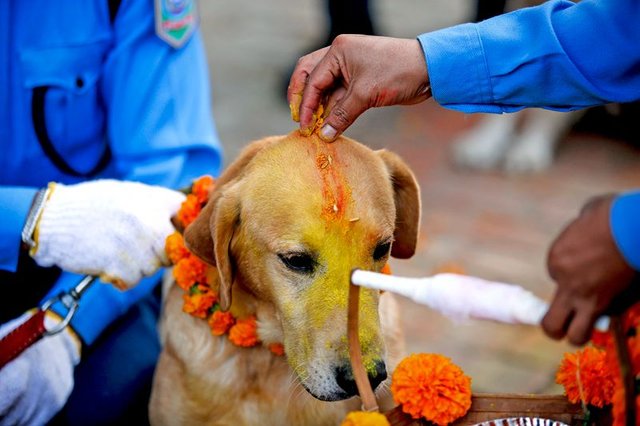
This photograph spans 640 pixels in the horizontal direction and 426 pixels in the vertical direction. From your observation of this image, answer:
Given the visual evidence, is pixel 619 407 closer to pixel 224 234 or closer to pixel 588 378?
pixel 588 378

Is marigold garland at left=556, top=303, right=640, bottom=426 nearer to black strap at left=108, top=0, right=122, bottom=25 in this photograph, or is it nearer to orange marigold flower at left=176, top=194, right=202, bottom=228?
orange marigold flower at left=176, top=194, right=202, bottom=228

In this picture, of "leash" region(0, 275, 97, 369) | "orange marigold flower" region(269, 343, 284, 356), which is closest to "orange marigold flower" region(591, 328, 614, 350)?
"orange marigold flower" region(269, 343, 284, 356)

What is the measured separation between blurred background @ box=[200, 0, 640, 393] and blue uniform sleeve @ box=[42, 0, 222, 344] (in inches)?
60.6

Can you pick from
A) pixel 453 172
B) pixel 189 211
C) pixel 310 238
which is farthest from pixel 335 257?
pixel 453 172

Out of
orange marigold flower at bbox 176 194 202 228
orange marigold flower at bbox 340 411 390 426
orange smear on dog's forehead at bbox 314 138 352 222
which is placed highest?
orange smear on dog's forehead at bbox 314 138 352 222

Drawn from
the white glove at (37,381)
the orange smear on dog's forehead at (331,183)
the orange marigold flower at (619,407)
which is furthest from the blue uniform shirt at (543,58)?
the white glove at (37,381)

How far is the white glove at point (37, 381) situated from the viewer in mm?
2162

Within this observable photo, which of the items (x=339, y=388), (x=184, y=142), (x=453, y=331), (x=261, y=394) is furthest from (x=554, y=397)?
(x=453, y=331)

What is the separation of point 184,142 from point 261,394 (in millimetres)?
852

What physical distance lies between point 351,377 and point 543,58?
80 cm

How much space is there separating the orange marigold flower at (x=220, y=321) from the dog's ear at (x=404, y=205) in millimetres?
460

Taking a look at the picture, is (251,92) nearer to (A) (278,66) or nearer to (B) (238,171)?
(A) (278,66)

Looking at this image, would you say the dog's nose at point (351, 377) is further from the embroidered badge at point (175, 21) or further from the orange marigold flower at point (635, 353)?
the embroidered badge at point (175, 21)

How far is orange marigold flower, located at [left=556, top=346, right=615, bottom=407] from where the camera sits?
64.7 inches
